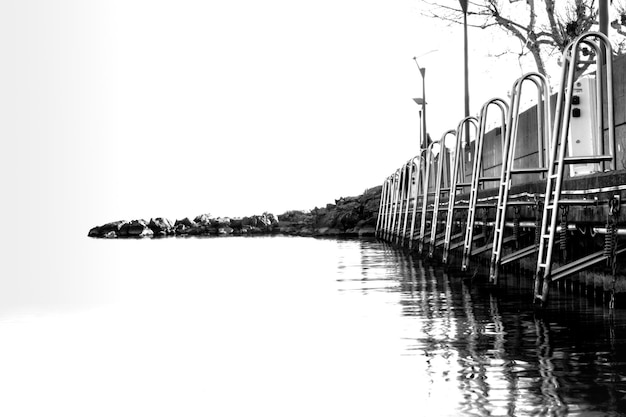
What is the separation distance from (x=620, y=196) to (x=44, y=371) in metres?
4.64

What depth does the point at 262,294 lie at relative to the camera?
1270cm

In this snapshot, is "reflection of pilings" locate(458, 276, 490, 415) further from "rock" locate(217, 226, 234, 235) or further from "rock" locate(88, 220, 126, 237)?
"rock" locate(88, 220, 126, 237)

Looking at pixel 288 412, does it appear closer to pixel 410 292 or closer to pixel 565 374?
pixel 565 374

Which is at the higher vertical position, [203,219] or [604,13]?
[604,13]

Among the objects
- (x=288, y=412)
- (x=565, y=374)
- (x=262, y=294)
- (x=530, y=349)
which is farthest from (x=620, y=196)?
(x=262, y=294)

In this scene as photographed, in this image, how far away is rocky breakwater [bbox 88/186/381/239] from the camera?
56.6 metres

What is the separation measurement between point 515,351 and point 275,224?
2458 inches

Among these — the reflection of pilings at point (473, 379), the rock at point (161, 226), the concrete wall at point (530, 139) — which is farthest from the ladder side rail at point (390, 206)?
the rock at point (161, 226)

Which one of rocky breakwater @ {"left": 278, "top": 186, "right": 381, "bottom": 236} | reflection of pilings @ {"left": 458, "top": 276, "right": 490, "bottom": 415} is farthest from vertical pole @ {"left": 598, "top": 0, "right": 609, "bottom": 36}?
rocky breakwater @ {"left": 278, "top": 186, "right": 381, "bottom": 236}

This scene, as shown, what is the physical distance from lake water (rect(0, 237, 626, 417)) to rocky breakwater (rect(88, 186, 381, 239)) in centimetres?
4184

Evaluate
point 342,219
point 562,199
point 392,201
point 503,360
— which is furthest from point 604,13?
point 342,219

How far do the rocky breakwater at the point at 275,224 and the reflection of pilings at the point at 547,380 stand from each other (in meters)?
45.5

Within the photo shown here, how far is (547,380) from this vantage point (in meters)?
5.52

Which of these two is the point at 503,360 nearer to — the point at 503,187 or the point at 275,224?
the point at 503,187
